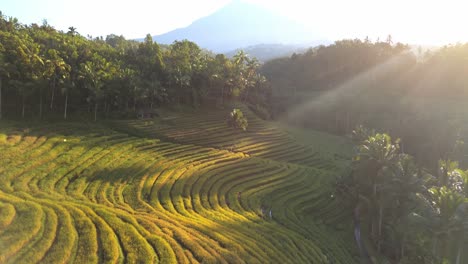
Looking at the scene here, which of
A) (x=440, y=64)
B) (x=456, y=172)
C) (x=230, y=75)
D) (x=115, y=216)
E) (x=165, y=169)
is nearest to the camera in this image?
(x=115, y=216)

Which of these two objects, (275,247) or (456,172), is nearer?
(275,247)

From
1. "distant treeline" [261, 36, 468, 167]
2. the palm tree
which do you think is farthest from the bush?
"distant treeline" [261, 36, 468, 167]

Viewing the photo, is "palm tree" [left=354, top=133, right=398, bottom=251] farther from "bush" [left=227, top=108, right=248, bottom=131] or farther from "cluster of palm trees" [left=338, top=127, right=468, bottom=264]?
"bush" [left=227, top=108, right=248, bottom=131]

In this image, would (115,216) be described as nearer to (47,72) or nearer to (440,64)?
(47,72)

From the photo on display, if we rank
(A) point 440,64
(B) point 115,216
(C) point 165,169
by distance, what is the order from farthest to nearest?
(A) point 440,64, (C) point 165,169, (B) point 115,216

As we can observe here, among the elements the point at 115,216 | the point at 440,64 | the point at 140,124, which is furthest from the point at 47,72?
the point at 440,64

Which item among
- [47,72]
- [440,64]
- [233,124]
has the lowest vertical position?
[233,124]

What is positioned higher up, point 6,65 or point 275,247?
point 6,65

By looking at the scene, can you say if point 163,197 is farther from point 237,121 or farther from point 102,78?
point 102,78
